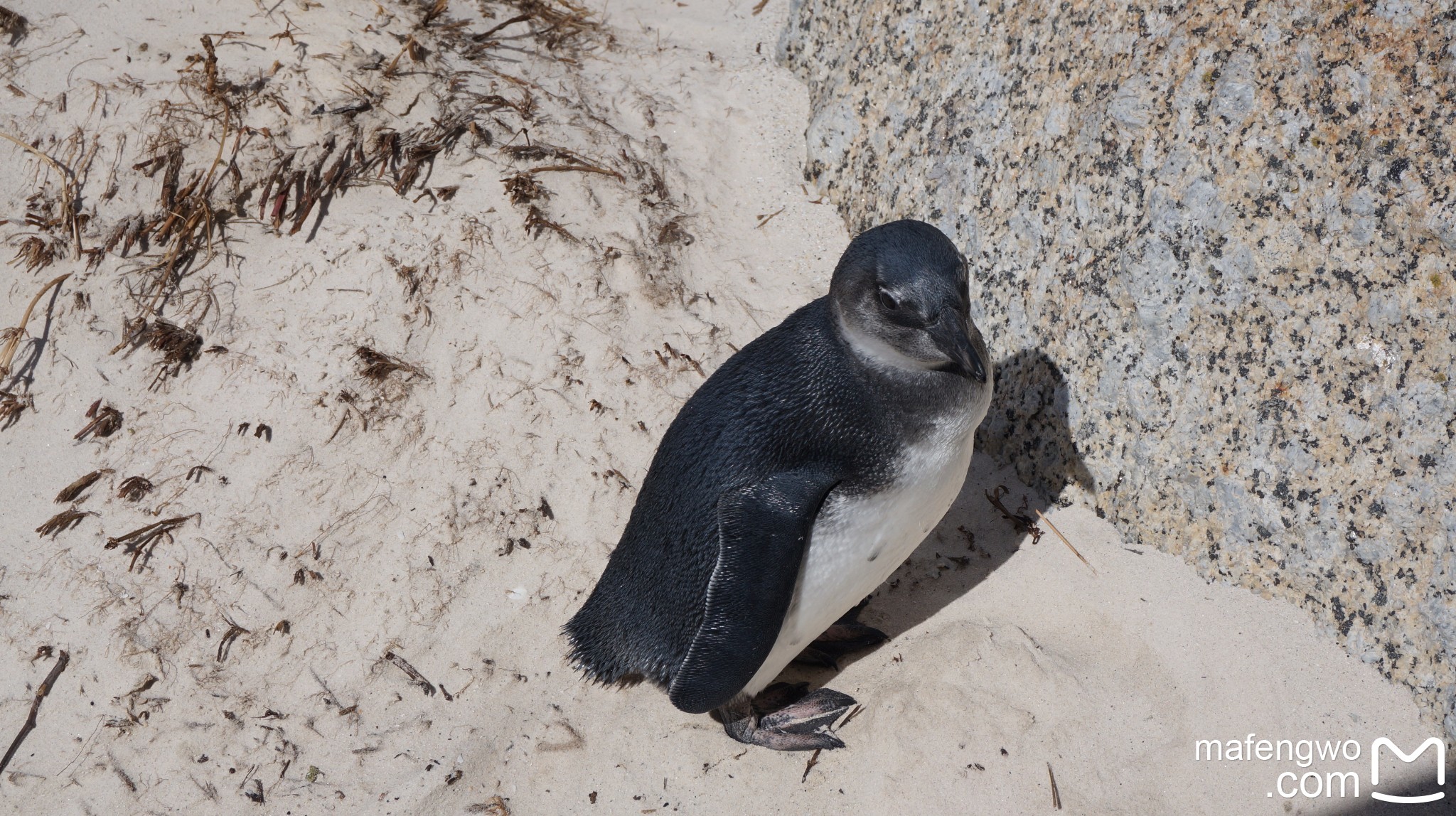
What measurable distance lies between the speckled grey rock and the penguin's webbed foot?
1047 mm

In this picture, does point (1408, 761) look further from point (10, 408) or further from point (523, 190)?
point (10, 408)

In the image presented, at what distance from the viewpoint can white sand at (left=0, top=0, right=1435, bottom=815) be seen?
9.39 feet

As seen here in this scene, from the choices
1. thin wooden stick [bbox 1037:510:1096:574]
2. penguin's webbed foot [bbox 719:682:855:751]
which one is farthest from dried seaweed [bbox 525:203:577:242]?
thin wooden stick [bbox 1037:510:1096:574]

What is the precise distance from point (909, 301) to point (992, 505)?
3.83 feet

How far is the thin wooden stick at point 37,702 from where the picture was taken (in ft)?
9.76

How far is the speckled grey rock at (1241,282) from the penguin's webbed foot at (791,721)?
105cm

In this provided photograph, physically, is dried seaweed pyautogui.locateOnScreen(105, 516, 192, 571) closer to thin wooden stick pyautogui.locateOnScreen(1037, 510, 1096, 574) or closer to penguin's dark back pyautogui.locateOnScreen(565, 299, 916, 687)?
penguin's dark back pyautogui.locateOnScreen(565, 299, 916, 687)

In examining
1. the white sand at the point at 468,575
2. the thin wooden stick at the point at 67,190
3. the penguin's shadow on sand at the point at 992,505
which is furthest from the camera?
the thin wooden stick at the point at 67,190

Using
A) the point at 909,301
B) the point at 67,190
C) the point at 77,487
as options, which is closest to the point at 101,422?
the point at 77,487

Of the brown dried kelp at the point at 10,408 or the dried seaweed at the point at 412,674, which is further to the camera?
the brown dried kelp at the point at 10,408

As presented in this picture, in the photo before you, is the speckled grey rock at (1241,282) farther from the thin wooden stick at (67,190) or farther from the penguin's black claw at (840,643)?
the thin wooden stick at (67,190)

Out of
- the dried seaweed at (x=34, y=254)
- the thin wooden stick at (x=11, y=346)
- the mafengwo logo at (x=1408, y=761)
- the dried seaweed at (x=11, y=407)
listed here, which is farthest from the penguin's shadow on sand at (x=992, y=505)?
the dried seaweed at (x=34, y=254)

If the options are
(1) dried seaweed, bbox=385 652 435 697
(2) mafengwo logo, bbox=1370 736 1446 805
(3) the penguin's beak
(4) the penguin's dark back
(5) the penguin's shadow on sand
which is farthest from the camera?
(5) the penguin's shadow on sand

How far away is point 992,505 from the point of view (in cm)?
343
